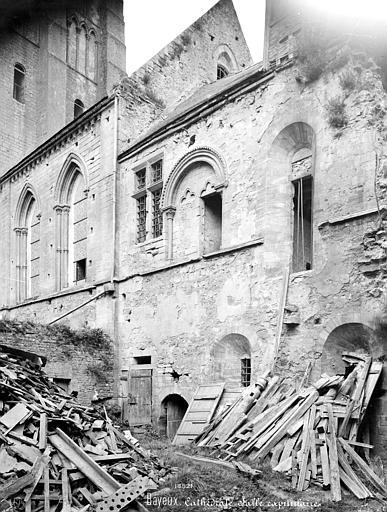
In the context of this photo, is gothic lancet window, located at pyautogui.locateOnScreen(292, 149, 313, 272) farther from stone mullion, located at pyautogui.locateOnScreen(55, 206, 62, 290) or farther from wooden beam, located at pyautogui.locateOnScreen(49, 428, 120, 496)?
stone mullion, located at pyautogui.locateOnScreen(55, 206, 62, 290)

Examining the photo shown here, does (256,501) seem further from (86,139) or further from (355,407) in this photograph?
(86,139)

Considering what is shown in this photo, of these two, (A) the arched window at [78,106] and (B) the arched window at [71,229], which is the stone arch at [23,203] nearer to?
(B) the arched window at [71,229]

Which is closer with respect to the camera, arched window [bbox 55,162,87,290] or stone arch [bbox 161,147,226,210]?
stone arch [bbox 161,147,226,210]

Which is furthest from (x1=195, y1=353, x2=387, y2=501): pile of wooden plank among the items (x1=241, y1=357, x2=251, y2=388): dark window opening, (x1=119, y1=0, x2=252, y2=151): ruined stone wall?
(x1=119, y1=0, x2=252, y2=151): ruined stone wall

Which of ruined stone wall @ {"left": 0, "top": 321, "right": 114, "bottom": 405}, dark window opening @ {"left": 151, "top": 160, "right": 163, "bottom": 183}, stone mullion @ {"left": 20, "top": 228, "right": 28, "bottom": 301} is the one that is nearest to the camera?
ruined stone wall @ {"left": 0, "top": 321, "right": 114, "bottom": 405}

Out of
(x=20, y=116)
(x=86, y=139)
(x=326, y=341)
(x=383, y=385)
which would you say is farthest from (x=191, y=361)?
(x=20, y=116)

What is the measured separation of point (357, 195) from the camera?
11070 mm

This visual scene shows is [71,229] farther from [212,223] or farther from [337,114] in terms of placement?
[337,114]

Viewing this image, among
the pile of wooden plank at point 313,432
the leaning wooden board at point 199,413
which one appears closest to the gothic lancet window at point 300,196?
the pile of wooden plank at point 313,432

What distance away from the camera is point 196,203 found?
1509cm

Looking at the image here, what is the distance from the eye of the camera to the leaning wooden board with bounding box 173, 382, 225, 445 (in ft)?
38.4

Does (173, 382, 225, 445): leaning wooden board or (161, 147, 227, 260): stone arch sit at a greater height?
(161, 147, 227, 260): stone arch

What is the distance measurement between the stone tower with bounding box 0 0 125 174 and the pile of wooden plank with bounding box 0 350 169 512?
2107cm

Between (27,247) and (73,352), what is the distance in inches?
336
